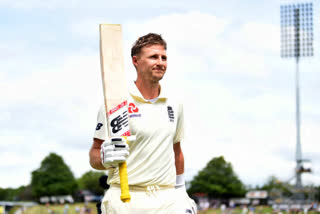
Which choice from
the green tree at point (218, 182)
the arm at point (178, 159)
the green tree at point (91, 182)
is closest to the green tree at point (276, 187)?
the green tree at point (218, 182)

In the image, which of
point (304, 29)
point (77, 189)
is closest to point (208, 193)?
point (77, 189)

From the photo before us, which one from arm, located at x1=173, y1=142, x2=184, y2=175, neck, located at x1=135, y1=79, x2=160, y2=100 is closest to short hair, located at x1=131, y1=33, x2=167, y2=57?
neck, located at x1=135, y1=79, x2=160, y2=100

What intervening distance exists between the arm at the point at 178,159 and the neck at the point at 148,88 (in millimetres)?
665

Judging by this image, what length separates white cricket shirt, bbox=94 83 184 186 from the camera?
Answer: 5.77m

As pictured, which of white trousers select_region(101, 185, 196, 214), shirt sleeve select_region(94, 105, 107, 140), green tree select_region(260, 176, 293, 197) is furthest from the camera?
green tree select_region(260, 176, 293, 197)

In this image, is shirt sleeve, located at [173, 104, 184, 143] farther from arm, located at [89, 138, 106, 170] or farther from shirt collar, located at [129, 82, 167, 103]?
arm, located at [89, 138, 106, 170]

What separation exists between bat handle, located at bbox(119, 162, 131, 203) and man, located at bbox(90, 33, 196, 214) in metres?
0.19

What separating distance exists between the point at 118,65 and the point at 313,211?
198ft

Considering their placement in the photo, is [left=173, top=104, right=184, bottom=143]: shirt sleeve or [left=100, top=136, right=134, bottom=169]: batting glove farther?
→ [left=173, top=104, right=184, bottom=143]: shirt sleeve

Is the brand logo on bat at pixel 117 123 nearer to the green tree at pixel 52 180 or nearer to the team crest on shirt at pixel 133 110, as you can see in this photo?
the team crest on shirt at pixel 133 110

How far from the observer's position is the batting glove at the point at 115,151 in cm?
523

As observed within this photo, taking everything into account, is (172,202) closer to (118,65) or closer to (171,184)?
(171,184)

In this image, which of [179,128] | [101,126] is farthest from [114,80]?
[179,128]

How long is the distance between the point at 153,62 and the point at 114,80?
0.50 m
